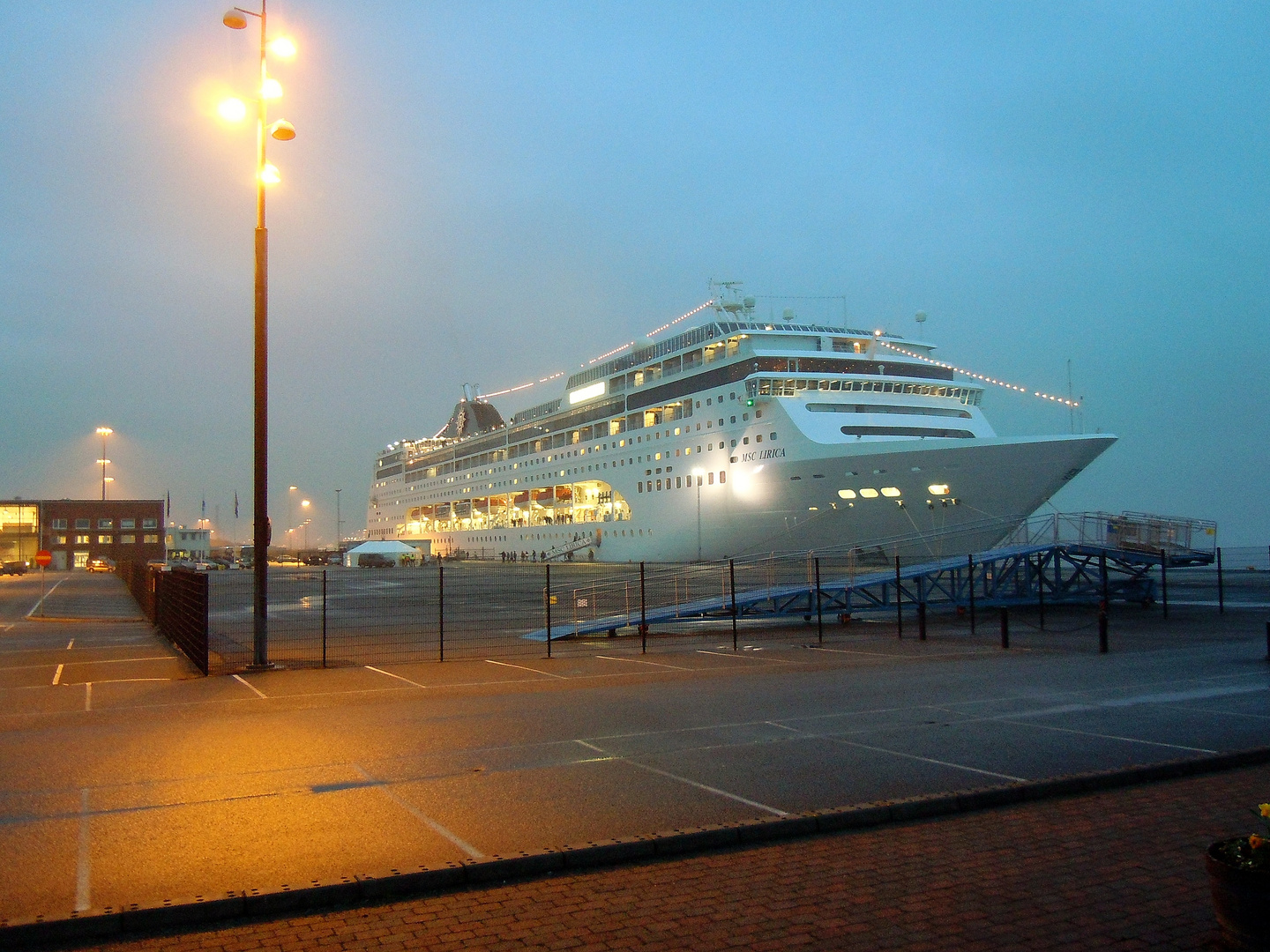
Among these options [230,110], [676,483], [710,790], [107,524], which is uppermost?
[230,110]

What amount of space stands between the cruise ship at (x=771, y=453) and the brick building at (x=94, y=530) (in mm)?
52816

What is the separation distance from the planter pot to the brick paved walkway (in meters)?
0.37

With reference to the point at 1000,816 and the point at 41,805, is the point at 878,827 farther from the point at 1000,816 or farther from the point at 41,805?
the point at 41,805

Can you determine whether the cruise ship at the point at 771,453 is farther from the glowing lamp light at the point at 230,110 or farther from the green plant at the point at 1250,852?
the green plant at the point at 1250,852

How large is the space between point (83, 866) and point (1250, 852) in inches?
219

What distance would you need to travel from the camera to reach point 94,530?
101688 mm

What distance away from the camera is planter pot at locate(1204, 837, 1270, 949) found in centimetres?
358

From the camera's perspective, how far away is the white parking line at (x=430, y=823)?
5.25 meters

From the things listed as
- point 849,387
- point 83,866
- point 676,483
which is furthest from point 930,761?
point 676,483

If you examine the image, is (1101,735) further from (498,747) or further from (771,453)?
(771,453)

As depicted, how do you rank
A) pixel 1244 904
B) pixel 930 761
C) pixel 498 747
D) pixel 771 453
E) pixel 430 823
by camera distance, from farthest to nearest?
pixel 771 453
pixel 498 747
pixel 930 761
pixel 430 823
pixel 1244 904

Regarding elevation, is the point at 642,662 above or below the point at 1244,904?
below

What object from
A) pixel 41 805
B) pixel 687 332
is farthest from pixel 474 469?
pixel 41 805

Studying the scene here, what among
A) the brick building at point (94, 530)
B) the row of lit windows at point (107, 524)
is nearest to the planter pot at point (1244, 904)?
the brick building at point (94, 530)
